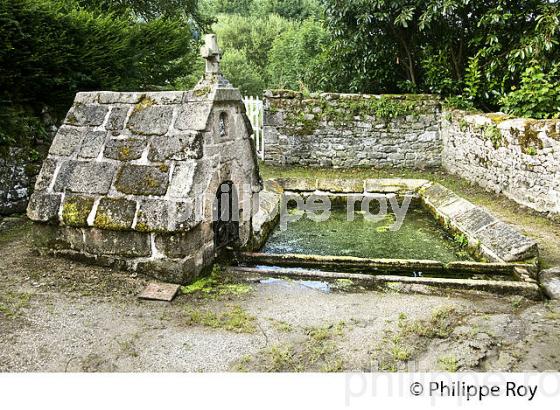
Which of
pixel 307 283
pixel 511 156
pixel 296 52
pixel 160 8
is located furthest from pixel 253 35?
pixel 307 283

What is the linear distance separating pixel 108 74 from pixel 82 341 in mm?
5308

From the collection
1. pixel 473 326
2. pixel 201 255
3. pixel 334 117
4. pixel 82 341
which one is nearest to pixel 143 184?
pixel 201 255

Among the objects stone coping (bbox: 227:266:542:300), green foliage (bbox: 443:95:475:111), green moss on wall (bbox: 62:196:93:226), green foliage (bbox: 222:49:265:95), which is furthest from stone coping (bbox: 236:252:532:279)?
green foliage (bbox: 222:49:265:95)

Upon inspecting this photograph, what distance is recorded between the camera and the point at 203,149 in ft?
14.9

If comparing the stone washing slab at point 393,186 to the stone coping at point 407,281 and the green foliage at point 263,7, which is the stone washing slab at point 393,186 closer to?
the stone coping at point 407,281

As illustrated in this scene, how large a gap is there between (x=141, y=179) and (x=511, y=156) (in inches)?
272

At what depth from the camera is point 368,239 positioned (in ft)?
24.0

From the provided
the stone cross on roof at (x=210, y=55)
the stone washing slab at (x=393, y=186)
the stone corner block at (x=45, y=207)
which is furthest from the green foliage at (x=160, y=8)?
the stone corner block at (x=45, y=207)

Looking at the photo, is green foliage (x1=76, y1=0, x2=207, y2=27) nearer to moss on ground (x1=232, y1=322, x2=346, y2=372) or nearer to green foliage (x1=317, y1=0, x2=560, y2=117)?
green foliage (x1=317, y1=0, x2=560, y2=117)

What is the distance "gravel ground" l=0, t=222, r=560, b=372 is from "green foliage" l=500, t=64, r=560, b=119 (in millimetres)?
6249

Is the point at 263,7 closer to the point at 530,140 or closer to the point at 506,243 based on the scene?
the point at 530,140

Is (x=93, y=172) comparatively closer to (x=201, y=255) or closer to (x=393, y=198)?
(x=201, y=255)

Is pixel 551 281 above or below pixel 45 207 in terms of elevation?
below

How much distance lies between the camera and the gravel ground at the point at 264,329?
10.6ft
